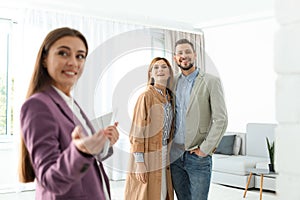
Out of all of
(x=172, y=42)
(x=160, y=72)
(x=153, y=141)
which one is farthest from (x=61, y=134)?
(x=172, y=42)

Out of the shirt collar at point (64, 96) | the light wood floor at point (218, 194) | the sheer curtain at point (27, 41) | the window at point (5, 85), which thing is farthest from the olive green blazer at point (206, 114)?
the window at point (5, 85)

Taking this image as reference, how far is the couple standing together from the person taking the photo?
2.40 metres

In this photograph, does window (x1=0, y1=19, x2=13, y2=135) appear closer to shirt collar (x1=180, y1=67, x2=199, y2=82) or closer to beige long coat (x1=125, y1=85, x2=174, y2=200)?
beige long coat (x1=125, y1=85, x2=174, y2=200)

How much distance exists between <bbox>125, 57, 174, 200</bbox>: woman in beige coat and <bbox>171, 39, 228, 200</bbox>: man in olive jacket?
7cm

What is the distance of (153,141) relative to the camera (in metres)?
2.32

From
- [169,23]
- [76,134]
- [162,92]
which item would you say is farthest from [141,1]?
[76,134]

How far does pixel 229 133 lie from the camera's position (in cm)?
656

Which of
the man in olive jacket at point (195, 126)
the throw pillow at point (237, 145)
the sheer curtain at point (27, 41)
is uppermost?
the sheer curtain at point (27, 41)

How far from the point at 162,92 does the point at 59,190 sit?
5.56 feet

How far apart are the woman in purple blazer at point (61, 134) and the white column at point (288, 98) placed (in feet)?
1.10

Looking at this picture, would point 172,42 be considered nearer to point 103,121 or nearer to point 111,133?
point 103,121

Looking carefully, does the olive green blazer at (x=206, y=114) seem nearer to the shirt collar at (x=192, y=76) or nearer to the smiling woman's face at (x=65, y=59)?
the shirt collar at (x=192, y=76)

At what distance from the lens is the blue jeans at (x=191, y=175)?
2.50m

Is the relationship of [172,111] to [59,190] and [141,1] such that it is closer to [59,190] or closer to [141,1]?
[59,190]
